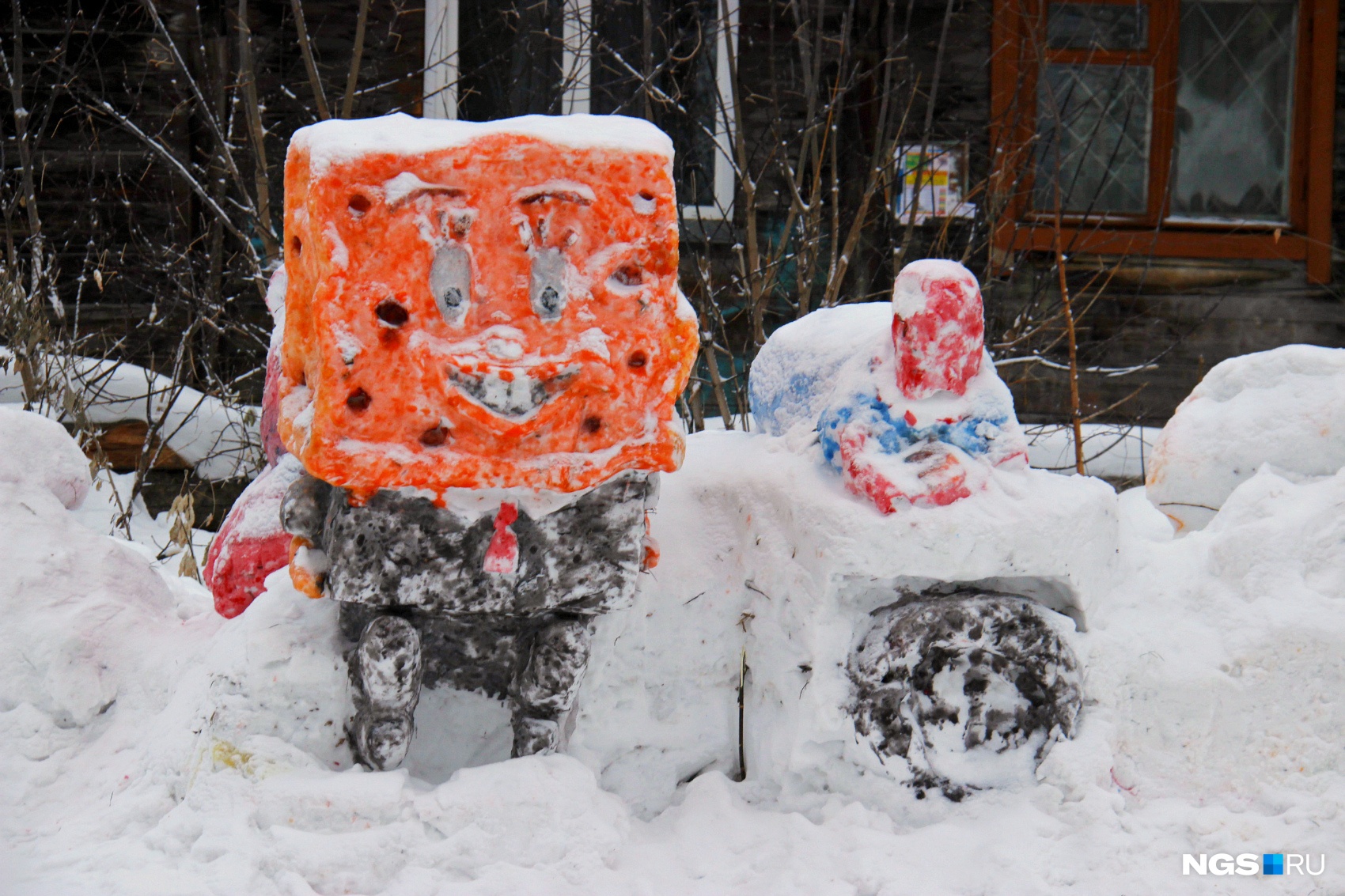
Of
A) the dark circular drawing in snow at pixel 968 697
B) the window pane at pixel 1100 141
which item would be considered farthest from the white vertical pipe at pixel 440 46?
the dark circular drawing in snow at pixel 968 697

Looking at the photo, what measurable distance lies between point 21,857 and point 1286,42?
5.57 m

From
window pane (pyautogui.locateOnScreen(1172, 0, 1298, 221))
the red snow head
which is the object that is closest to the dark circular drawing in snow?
the red snow head

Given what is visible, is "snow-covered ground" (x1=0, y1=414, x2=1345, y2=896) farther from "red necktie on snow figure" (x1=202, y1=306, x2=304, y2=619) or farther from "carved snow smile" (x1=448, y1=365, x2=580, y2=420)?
"carved snow smile" (x1=448, y1=365, x2=580, y2=420)

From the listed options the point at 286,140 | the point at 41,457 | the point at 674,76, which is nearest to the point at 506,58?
the point at 674,76

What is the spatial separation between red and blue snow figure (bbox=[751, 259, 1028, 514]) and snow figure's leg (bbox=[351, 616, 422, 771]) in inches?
26.7

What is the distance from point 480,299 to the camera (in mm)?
1604

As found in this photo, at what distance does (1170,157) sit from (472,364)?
4358 mm

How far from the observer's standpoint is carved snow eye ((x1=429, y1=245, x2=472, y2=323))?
5.25ft

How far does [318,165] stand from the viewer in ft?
5.11

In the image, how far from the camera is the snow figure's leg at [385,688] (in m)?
1.72

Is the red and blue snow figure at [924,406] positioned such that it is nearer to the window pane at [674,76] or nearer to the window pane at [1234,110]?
the window pane at [674,76]

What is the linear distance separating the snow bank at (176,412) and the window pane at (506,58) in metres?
1.48

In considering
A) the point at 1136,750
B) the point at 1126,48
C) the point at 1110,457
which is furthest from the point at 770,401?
the point at 1126,48

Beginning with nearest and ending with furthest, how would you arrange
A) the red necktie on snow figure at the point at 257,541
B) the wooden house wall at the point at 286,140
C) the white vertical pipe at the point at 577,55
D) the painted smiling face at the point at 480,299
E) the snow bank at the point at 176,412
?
the painted smiling face at the point at 480,299 → the red necktie on snow figure at the point at 257,541 → the white vertical pipe at the point at 577,55 → the snow bank at the point at 176,412 → the wooden house wall at the point at 286,140
